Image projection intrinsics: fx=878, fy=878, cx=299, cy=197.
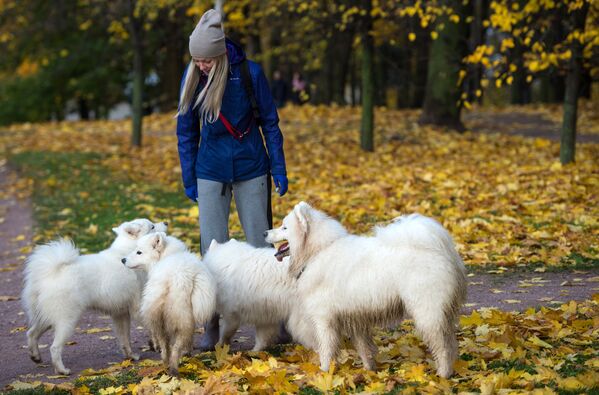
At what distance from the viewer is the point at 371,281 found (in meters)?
6.02

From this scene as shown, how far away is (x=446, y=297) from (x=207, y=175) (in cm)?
250

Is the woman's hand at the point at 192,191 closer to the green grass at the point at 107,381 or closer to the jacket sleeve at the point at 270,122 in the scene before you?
the jacket sleeve at the point at 270,122

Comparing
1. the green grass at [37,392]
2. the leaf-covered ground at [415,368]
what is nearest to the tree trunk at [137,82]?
the leaf-covered ground at [415,368]

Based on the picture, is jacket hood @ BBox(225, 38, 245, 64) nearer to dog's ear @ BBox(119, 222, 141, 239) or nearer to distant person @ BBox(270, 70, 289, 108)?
dog's ear @ BBox(119, 222, 141, 239)

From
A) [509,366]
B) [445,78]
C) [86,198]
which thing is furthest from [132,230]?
[445,78]

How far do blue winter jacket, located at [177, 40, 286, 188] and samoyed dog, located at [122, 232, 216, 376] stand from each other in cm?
101

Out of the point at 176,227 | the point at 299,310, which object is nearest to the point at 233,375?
the point at 299,310

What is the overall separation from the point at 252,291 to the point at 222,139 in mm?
1280

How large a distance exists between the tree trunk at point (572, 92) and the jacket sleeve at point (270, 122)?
29.8 ft

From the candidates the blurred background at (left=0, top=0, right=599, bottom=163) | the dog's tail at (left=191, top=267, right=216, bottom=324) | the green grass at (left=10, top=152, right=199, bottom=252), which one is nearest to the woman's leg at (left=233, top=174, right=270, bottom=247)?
the dog's tail at (left=191, top=267, right=216, bottom=324)

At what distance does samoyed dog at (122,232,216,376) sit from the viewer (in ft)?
20.9

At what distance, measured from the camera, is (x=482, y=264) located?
10039 mm

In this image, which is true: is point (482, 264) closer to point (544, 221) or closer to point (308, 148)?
point (544, 221)

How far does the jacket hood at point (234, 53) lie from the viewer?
7.18 metres
